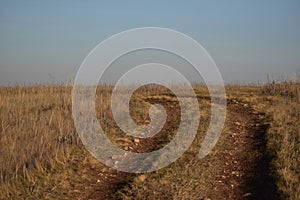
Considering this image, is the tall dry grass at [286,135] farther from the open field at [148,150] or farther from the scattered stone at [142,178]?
the scattered stone at [142,178]

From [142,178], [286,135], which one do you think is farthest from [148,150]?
[286,135]

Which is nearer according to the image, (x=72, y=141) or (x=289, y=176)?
(x=289, y=176)

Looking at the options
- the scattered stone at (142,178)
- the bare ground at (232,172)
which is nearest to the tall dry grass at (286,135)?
the bare ground at (232,172)

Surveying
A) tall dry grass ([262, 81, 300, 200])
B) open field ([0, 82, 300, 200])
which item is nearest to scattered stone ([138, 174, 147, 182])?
open field ([0, 82, 300, 200])

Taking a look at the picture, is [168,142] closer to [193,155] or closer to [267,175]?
[193,155]

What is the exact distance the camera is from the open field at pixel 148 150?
6555 mm

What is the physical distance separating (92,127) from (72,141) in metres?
1.00

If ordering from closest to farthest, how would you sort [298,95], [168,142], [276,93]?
[168,142] → [298,95] → [276,93]

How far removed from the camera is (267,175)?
289 inches

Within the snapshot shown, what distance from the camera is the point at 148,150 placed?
28.9ft

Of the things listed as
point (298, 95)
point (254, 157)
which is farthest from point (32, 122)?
point (298, 95)

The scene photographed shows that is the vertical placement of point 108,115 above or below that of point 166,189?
above

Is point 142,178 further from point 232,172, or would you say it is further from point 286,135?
point 286,135

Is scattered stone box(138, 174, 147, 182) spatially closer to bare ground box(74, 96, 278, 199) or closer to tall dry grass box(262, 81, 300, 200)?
bare ground box(74, 96, 278, 199)
